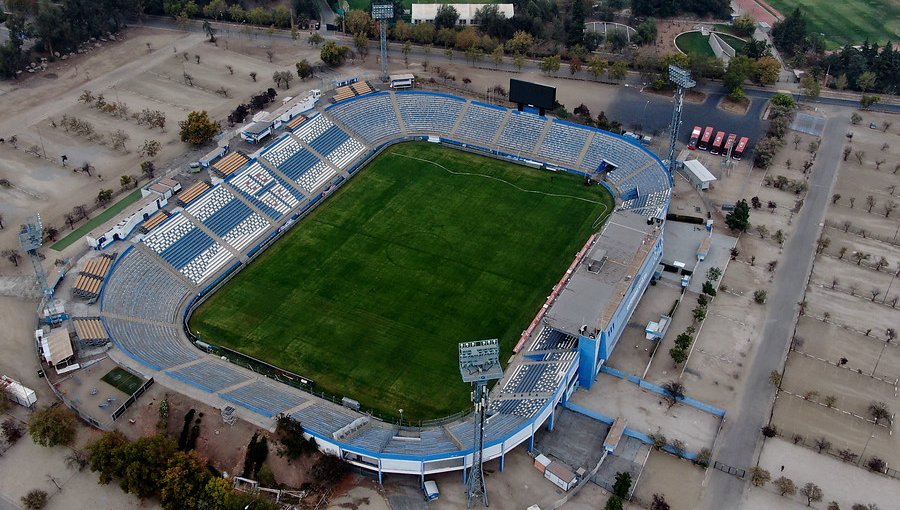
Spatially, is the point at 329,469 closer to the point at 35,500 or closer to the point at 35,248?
the point at 35,500

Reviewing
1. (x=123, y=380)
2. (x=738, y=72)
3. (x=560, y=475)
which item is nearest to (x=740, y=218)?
(x=738, y=72)

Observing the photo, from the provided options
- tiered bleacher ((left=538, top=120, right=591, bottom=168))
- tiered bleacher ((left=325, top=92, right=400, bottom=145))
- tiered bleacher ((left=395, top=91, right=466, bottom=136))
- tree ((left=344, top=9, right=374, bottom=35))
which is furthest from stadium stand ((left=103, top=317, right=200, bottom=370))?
tree ((left=344, top=9, right=374, bottom=35))

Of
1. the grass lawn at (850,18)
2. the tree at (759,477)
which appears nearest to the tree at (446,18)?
the grass lawn at (850,18)

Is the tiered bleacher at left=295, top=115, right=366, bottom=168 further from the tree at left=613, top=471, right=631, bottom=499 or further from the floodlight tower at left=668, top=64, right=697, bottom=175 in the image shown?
the tree at left=613, top=471, right=631, bottom=499

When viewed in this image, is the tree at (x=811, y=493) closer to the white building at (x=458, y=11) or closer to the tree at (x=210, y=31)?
the white building at (x=458, y=11)

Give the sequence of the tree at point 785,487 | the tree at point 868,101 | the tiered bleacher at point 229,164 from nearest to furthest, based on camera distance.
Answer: the tree at point 785,487, the tiered bleacher at point 229,164, the tree at point 868,101

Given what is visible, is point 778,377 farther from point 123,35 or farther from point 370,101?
point 123,35
